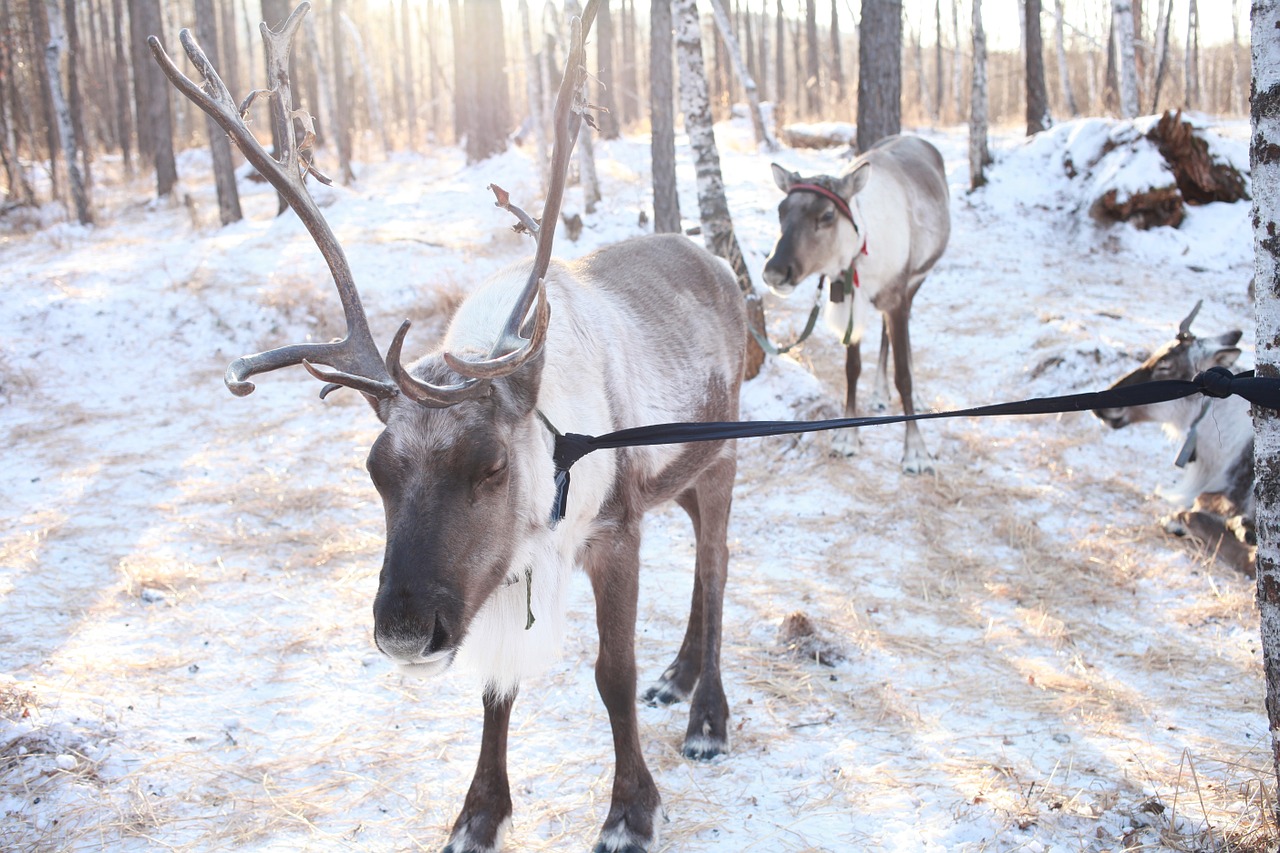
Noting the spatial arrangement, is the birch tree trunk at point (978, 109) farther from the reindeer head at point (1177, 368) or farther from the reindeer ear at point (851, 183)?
the reindeer head at point (1177, 368)

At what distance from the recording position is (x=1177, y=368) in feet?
16.1

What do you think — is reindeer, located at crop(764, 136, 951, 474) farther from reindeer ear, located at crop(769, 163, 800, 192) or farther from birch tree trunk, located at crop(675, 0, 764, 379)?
birch tree trunk, located at crop(675, 0, 764, 379)

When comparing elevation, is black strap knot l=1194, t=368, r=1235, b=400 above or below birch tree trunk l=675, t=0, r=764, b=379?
below

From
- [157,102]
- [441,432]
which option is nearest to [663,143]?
[441,432]

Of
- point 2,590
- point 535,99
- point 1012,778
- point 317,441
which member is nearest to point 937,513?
point 1012,778

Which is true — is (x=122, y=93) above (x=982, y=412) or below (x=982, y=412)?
above

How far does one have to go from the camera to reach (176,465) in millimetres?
5684

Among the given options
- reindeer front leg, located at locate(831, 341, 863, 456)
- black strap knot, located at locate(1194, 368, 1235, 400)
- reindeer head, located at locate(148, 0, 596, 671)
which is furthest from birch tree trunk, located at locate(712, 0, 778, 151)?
black strap knot, located at locate(1194, 368, 1235, 400)

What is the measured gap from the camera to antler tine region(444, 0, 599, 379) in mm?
2021

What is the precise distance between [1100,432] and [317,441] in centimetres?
519

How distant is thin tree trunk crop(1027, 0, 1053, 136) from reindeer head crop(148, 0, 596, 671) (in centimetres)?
1150

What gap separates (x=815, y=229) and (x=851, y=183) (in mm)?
364

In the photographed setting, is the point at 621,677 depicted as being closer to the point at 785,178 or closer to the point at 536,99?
the point at 785,178

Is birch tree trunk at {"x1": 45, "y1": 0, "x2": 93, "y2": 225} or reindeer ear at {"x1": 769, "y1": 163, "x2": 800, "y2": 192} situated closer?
reindeer ear at {"x1": 769, "y1": 163, "x2": 800, "y2": 192}
